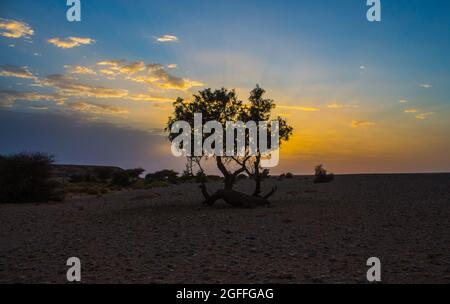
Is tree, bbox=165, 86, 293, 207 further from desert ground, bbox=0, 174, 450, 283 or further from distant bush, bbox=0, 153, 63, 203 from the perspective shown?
distant bush, bbox=0, 153, 63, 203

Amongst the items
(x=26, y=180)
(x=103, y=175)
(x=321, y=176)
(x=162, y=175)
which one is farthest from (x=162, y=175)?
(x=26, y=180)

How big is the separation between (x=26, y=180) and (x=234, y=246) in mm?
27494

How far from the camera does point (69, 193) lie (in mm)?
44938

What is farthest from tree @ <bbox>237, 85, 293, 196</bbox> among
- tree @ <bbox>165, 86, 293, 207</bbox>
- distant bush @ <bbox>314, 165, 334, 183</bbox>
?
distant bush @ <bbox>314, 165, 334, 183</bbox>

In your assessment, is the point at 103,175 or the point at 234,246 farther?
the point at 103,175

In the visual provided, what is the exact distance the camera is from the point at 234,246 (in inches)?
516

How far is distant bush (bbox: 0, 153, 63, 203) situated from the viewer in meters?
34.6

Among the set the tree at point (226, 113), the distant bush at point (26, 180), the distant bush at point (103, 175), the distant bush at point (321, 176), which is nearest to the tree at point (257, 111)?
the tree at point (226, 113)

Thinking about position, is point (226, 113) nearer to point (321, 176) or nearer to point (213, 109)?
point (213, 109)

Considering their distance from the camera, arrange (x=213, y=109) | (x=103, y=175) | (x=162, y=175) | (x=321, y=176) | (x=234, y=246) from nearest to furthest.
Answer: (x=234, y=246)
(x=213, y=109)
(x=321, y=176)
(x=103, y=175)
(x=162, y=175)
